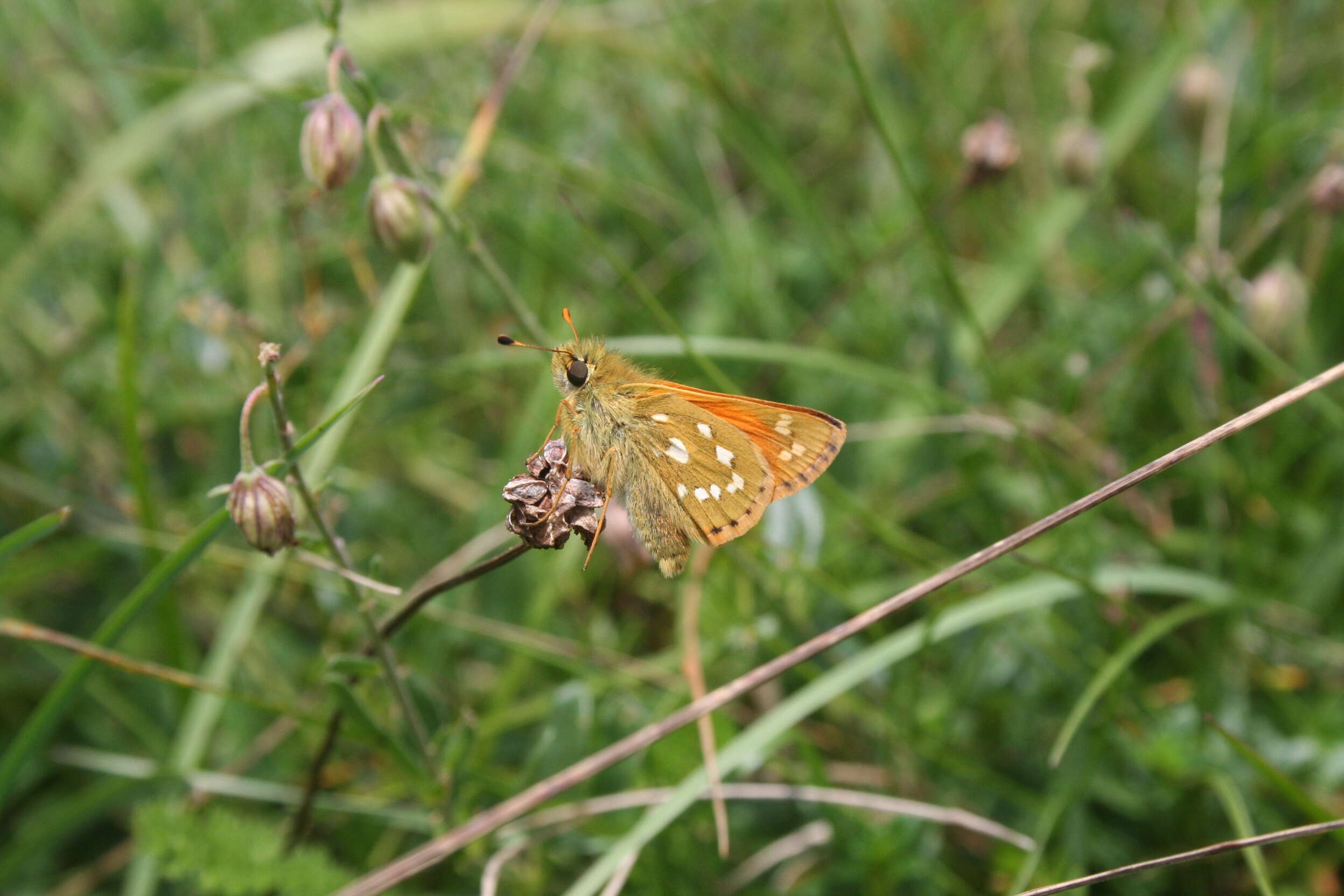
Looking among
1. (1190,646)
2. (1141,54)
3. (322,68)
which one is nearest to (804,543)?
(1190,646)

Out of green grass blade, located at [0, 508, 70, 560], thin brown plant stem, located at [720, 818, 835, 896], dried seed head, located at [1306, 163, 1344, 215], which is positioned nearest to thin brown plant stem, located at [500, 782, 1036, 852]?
thin brown plant stem, located at [720, 818, 835, 896]

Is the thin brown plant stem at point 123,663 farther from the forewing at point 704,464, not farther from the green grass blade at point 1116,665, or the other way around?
the green grass blade at point 1116,665

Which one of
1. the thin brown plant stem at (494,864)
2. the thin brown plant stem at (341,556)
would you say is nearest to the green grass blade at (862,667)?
the thin brown plant stem at (494,864)

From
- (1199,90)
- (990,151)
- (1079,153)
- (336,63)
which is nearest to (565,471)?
(336,63)

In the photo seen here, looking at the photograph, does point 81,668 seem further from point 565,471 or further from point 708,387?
point 708,387

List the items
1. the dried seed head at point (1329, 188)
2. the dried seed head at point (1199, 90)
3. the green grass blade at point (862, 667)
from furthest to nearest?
1. the dried seed head at point (1199, 90)
2. the dried seed head at point (1329, 188)
3. the green grass blade at point (862, 667)
